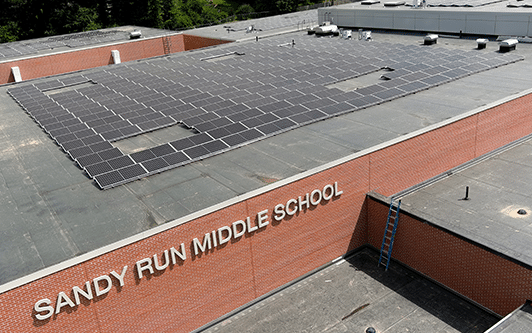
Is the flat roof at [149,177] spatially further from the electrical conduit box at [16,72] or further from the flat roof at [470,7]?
the flat roof at [470,7]

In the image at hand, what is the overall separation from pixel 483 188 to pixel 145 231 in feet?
52.3

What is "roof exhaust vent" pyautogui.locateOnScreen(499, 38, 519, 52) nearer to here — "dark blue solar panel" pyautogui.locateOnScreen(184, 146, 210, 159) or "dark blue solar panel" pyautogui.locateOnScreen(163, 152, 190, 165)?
"dark blue solar panel" pyautogui.locateOnScreen(184, 146, 210, 159)

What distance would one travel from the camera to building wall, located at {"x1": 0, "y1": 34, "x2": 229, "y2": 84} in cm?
4059

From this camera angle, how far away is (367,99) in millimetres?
26172

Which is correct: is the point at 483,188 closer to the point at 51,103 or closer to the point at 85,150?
the point at 85,150

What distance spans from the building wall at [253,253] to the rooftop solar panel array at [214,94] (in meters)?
4.31

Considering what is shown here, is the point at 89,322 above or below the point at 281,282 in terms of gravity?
above

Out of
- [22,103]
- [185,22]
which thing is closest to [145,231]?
[22,103]

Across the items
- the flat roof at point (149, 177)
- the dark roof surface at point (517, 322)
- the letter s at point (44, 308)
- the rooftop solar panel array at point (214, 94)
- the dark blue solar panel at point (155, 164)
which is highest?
the rooftop solar panel array at point (214, 94)

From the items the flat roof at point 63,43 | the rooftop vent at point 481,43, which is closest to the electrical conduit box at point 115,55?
the flat roof at point 63,43

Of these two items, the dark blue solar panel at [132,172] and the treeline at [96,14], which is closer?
the dark blue solar panel at [132,172]

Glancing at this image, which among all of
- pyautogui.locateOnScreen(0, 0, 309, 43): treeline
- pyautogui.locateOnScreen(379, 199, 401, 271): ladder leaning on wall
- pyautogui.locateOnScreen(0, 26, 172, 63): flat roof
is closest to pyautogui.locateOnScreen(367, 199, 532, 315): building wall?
pyautogui.locateOnScreen(379, 199, 401, 271): ladder leaning on wall

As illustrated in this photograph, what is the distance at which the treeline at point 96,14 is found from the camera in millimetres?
Result: 83625

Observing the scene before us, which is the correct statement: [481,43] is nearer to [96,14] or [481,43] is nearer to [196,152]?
[196,152]
